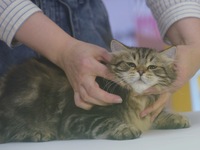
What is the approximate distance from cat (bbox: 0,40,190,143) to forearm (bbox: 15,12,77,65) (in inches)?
4.5

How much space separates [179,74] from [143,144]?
0.26 m

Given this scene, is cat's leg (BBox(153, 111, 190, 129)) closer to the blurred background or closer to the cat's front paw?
the cat's front paw

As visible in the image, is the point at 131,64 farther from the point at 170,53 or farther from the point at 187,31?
the point at 187,31

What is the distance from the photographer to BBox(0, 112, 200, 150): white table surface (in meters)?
0.82

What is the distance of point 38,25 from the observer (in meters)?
0.99

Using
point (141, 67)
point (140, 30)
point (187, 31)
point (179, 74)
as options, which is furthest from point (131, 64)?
point (140, 30)

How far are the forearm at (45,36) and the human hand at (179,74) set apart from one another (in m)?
0.24

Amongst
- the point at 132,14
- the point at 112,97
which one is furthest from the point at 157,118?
the point at 132,14

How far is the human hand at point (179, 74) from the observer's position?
3.35 ft

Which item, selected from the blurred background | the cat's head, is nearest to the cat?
the cat's head

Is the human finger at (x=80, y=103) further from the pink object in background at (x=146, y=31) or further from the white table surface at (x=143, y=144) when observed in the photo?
the pink object in background at (x=146, y=31)

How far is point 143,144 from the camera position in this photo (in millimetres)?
850

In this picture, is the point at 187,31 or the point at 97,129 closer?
the point at 97,129

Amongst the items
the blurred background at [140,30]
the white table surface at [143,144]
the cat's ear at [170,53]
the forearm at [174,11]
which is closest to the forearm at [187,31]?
the forearm at [174,11]
